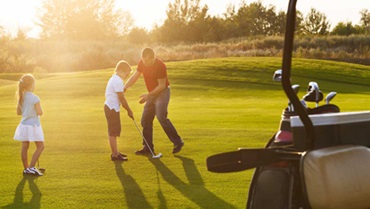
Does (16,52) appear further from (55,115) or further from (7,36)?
(55,115)

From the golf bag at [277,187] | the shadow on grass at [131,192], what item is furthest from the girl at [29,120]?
the golf bag at [277,187]

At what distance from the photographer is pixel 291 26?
8.73 ft

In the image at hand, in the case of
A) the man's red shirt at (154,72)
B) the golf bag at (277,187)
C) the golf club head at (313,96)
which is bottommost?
the man's red shirt at (154,72)

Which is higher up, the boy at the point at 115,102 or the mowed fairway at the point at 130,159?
the boy at the point at 115,102

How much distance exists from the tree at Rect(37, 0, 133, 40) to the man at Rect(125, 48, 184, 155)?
73.2 meters

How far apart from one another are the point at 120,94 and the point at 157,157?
1.25 m

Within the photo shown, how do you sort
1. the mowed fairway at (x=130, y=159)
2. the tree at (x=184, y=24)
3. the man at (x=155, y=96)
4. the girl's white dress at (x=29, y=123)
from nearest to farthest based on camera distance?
the mowed fairway at (x=130, y=159), the girl's white dress at (x=29, y=123), the man at (x=155, y=96), the tree at (x=184, y=24)

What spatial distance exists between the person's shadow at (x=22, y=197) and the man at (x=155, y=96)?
2.76 m

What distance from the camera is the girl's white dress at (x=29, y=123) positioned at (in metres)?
9.67

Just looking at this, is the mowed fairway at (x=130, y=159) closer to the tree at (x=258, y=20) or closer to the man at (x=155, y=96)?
the man at (x=155, y=96)

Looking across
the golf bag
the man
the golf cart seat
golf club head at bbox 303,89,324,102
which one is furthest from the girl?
the golf cart seat

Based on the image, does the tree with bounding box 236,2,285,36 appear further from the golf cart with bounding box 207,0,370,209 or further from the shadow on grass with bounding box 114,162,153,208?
the golf cart with bounding box 207,0,370,209

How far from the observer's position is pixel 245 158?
3.10 m

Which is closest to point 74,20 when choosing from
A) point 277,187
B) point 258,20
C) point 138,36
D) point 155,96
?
point 138,36
